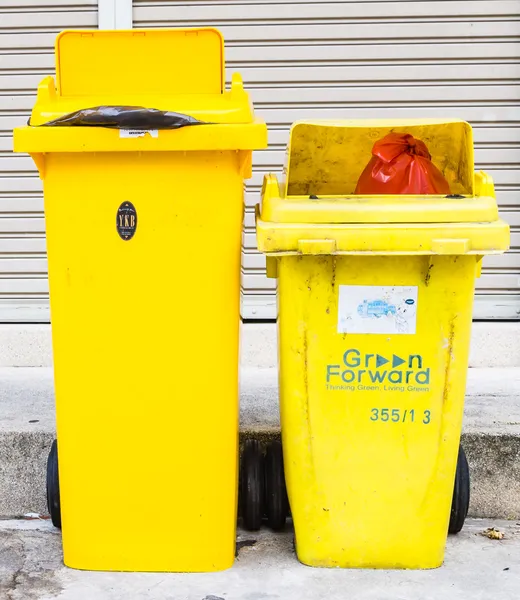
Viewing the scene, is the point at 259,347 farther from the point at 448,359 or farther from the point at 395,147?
the point at 448,359

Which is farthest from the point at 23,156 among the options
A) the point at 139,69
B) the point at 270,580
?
the point at 270,580

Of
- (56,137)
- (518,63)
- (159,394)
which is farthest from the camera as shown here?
(518,63)

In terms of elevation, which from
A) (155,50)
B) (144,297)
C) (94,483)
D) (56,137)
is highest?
(155,50)

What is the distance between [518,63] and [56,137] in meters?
3.38

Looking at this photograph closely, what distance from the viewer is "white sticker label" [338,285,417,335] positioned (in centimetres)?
309

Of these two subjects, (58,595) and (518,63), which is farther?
(518,63)

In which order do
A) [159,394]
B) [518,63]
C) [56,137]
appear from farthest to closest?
[518,63] → [159,394] → [56,137]

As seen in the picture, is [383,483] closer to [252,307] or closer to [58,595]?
[58,595]

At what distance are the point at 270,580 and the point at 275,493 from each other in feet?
1.33

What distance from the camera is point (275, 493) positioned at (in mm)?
3576

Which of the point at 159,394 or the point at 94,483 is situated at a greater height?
the point at 159,394

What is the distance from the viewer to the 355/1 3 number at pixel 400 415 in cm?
317

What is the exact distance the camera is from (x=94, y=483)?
3258 millimetres

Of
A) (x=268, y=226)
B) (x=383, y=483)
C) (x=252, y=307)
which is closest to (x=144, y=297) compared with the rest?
(x=268, y=226)
